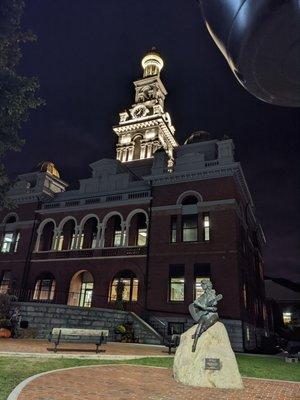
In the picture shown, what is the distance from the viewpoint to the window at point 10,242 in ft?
106

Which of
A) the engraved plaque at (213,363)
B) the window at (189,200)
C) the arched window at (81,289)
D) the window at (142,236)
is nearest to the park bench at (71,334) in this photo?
the engraved plaque at (213,363)

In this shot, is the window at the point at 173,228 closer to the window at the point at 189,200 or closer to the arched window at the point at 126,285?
the window at the point at 189,200

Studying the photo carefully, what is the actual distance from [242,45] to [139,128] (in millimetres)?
52129

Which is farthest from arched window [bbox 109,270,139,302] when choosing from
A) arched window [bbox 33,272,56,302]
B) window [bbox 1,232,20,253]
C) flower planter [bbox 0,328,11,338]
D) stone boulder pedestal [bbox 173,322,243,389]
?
stone boulder pedestal [bbox 173,322,243,389]

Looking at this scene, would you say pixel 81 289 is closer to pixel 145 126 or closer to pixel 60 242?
pixel 60 242

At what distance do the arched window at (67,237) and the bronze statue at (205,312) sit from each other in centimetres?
2337

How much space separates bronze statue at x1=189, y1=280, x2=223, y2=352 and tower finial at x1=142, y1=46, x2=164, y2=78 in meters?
59.3

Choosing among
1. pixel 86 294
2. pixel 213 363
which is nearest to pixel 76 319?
pixel 86 294

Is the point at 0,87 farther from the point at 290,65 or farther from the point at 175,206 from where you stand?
the point at 175,206

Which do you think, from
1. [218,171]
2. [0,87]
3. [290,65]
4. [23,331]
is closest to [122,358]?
[23,331]

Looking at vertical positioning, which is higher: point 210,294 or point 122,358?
point 210,294

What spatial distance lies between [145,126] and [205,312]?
45903 mm

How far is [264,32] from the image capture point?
1.45m

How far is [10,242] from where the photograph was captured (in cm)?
3294
